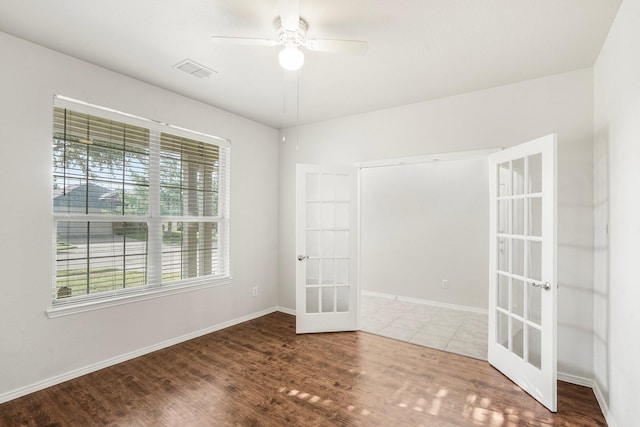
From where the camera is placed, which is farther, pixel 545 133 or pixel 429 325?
pixel 429 325

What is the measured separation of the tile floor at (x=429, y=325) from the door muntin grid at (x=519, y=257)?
58cm

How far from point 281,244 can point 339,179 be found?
4.82 feet

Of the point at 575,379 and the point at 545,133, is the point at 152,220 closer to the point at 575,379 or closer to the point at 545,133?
the point at 545,133

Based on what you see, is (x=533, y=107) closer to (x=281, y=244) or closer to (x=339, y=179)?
(x=339, y=179)

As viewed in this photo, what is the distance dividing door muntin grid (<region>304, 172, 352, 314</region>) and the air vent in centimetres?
160

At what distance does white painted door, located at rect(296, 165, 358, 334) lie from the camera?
3.89 m

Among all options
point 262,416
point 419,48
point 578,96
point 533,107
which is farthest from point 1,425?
point 578,96

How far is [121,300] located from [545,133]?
4.36 metres

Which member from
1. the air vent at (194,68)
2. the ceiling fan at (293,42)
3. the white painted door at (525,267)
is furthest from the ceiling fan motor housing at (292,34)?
the white painted door at (525,267)

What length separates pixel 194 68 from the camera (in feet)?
9.35

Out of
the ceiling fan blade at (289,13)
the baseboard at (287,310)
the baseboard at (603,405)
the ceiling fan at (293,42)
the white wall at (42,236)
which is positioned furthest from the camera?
the baseboard at (287,310)

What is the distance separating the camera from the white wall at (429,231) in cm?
488

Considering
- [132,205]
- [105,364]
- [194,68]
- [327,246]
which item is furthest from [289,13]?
[105,364]

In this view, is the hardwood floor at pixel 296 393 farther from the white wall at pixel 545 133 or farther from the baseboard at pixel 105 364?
the white wall at pixel 545 133
